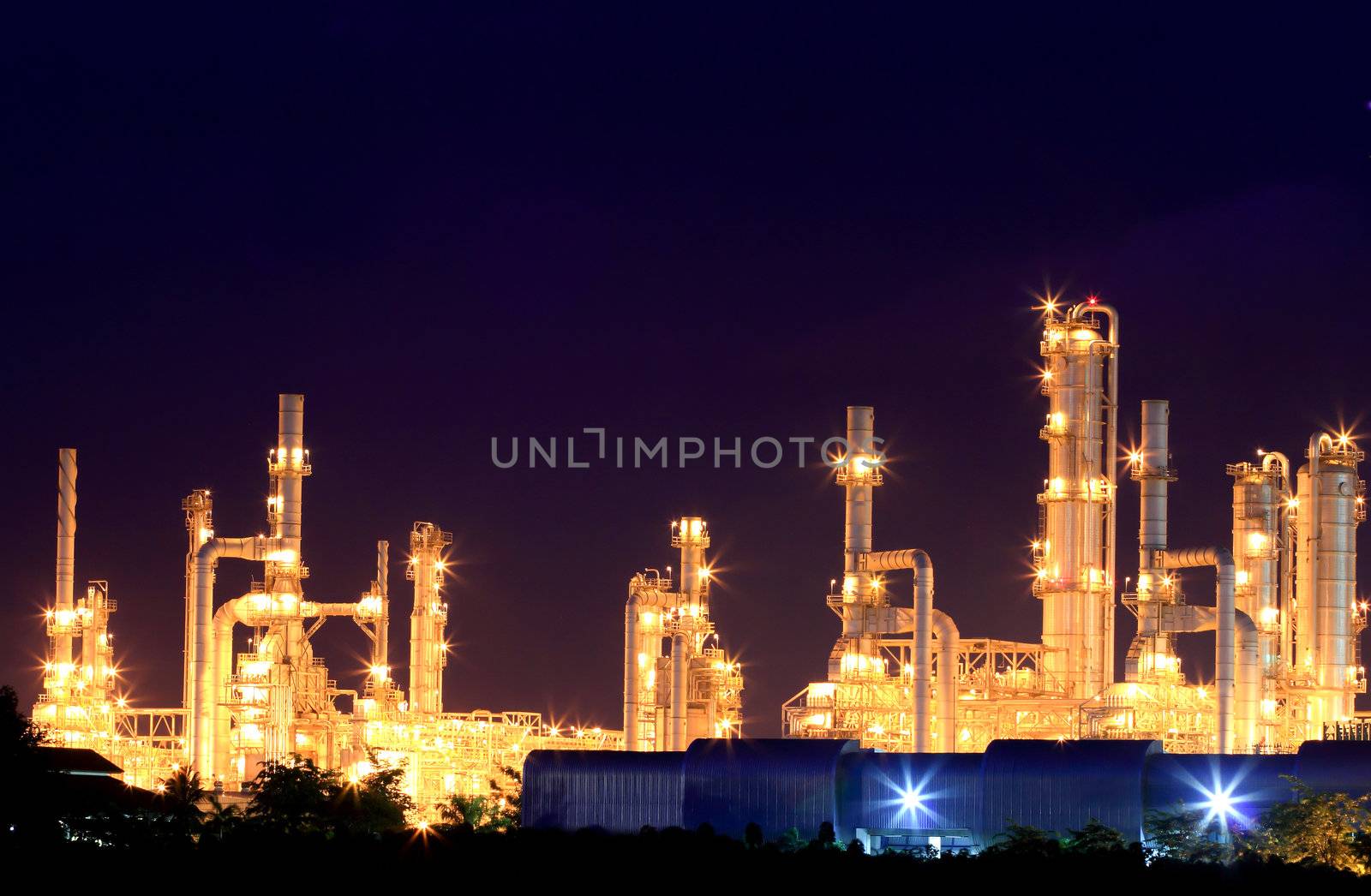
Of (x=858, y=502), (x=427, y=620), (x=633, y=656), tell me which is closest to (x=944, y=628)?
(x=858, y=502)

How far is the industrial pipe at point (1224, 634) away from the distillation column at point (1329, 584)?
954 cm

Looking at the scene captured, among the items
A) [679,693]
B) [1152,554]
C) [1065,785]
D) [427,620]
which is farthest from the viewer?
[427,620]

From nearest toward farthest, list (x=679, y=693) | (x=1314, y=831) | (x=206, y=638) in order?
(x=1314, y=831) < (x=679, y=693) < (x=206, y=638)

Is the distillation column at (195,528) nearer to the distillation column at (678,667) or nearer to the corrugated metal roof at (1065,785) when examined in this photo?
the distillation column at (678,667)

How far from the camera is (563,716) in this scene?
111m

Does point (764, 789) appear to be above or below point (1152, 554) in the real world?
below

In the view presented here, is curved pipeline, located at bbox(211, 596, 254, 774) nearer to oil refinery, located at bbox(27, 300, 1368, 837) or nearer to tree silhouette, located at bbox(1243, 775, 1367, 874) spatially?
oil refinery, located at bbox(27, 300, 1368, 837)

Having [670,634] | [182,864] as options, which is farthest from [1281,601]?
[182,864]

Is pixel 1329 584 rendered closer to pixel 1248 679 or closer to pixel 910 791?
pixel 1248 679

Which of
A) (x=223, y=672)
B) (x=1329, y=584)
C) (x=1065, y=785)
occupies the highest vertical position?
(x=1329, y=584)

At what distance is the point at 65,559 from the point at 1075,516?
38.2 m

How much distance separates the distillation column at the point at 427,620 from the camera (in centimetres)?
8919

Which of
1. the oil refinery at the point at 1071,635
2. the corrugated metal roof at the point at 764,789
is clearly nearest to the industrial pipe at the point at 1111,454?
the oil refinery at the point at 1071,635

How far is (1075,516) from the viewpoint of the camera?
7681 cm
